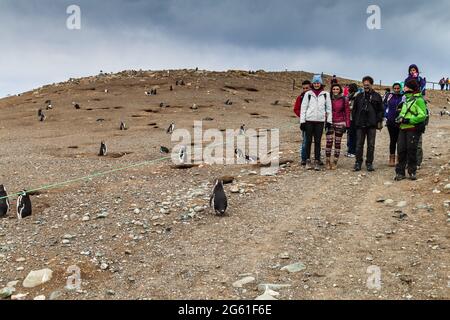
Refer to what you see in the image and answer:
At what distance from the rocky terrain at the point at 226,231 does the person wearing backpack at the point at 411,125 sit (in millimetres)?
371

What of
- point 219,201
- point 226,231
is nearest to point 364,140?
point 219,201

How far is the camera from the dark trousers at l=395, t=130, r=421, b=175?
891 cm

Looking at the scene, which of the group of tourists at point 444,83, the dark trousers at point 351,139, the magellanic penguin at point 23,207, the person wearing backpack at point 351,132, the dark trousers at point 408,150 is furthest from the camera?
the group of tourists at point 444,83

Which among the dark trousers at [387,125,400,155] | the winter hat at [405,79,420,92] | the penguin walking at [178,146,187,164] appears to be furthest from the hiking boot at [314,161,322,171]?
the penguin walking at [178,146,187,164]

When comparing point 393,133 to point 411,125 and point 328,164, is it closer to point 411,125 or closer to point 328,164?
point 411,125

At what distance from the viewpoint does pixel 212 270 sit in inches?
225

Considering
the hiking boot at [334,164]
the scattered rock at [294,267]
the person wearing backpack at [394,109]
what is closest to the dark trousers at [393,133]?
the person wearing backpack at [394,109]

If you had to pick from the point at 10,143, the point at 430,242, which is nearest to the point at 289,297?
the point at 430,242

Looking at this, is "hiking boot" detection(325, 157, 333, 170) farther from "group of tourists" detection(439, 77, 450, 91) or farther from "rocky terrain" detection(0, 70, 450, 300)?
"group of tourists" detection(439, 77, 450, 91)

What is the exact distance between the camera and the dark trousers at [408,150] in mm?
8914

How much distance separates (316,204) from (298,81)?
38.6m

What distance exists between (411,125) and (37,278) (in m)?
7.08

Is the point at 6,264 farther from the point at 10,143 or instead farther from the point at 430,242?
the point at 10,143

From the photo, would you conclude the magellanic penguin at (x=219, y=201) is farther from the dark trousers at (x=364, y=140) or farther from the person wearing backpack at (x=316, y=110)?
the dark trousers at (x=364, y=140)
